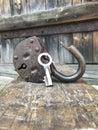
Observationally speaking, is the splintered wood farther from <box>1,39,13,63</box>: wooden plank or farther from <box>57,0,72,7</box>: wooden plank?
<box>1,39,13,63</box>: wooden plank

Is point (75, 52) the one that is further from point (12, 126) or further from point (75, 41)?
point (75, 41)

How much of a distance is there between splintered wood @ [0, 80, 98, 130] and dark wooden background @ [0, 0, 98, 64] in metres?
1.44

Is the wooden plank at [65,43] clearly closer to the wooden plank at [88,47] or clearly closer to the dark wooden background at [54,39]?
the dark wooden background at [54,39]

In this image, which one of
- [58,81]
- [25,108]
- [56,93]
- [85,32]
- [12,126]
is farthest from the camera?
[85,32]

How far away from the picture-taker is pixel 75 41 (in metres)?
2.75

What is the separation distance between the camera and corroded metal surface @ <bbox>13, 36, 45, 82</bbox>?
4.84 feet

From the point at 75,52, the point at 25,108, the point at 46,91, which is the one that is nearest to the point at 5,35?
the point at 75,52

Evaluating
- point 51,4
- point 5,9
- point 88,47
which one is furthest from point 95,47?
point 5,9

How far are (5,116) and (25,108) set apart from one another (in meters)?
0.11

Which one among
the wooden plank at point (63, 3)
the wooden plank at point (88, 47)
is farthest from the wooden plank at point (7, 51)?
the wooden plank at point (88, 47)

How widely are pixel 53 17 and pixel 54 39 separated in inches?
9.0

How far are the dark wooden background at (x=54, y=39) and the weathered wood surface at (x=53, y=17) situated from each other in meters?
0.05

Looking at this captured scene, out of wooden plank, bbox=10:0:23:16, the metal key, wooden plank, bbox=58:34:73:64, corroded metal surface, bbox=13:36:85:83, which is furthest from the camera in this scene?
wooden plank, bbox=10:0:23:16

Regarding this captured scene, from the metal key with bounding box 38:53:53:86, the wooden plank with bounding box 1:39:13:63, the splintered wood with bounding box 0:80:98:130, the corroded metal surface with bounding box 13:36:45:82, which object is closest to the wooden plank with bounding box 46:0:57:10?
the wooden plank with bounding box 1:39:13:63
